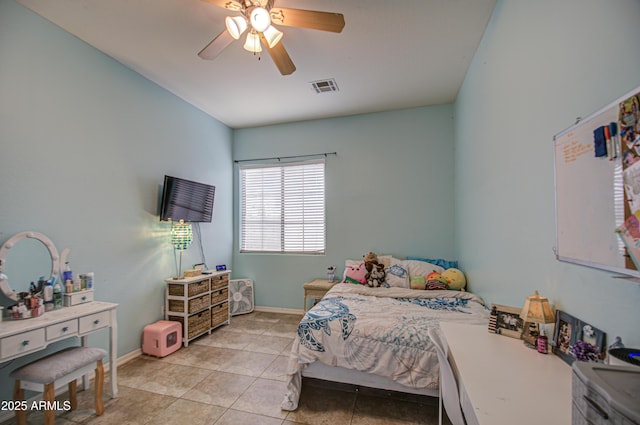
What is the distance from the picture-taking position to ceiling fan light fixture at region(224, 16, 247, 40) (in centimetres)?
183

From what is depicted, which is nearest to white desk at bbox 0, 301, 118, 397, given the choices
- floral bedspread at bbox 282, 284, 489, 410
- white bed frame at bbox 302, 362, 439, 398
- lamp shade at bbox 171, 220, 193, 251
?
lamp shade at bbox 171, 220, 193, 251

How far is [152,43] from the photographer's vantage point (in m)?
2.53

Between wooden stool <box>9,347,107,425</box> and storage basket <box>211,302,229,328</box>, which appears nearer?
wooden stool <box>9,347,107,425</box>

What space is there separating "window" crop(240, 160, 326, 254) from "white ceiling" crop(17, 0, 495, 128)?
3.48 ft

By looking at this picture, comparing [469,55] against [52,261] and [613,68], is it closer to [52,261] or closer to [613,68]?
[613,68]

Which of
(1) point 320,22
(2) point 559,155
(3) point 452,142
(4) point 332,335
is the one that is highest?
(1) point 320,22

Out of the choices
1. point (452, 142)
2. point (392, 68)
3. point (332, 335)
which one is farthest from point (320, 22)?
point (452, 142)

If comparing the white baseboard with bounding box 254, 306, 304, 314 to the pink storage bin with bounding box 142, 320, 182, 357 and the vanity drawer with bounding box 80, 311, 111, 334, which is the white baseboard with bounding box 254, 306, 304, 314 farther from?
the vanity drawer with bounding box 80, 311, 111, 334

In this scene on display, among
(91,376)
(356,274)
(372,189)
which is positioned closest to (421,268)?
(356,274)

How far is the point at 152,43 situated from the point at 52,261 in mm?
2092

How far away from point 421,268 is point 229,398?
8.48 feet

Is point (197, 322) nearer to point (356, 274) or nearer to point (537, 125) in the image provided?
point (356, 274)

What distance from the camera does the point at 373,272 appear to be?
3559 mm

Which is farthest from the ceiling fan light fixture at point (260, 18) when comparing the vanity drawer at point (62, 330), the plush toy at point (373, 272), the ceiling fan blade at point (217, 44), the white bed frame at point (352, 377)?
the plush toy at point (373, 272)
